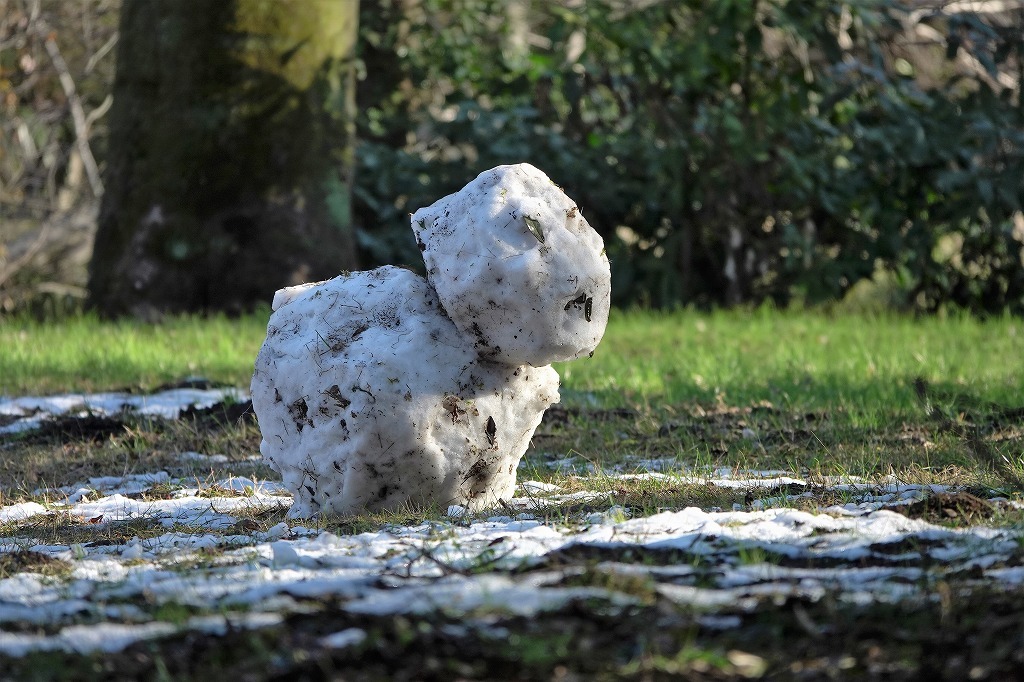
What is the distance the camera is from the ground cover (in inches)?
86.0

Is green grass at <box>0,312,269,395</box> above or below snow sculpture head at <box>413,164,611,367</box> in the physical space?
below

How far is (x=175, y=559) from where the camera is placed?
292cm

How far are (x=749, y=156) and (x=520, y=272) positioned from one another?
6697 mm

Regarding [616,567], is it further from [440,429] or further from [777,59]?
[777,59]

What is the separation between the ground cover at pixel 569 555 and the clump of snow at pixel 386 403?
0.47ft

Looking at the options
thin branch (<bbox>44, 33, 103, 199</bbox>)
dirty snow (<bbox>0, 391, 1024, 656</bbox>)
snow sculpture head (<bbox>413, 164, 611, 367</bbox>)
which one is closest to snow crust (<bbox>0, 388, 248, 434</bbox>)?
dirty snow (<bbox>0, 391, 1024, 656</bbox>)

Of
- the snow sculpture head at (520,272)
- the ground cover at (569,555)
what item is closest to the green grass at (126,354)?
the ground cover at (569,555)

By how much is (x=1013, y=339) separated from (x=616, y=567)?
6.35 m

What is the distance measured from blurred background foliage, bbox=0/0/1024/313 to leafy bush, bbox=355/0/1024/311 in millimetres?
18

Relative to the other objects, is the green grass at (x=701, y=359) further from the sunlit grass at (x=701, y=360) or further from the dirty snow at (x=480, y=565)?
the dirty snow at (x=480, y=565)

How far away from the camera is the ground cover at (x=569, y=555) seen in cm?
219

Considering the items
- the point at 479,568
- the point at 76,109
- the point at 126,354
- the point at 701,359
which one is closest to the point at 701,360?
the point at 701,359

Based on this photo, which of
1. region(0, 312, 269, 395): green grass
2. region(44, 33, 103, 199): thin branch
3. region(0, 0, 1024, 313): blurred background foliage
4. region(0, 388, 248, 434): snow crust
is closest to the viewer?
region(0, 388, 248, 434): snow crust

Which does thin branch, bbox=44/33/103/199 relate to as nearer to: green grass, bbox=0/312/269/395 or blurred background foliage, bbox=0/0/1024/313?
blurred background foliage, bbox=0/0/1024/313
